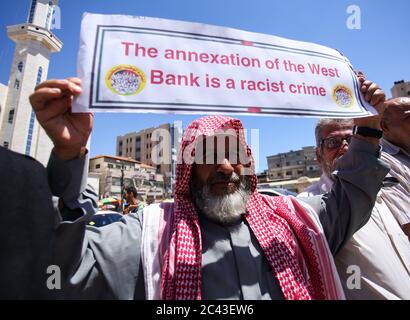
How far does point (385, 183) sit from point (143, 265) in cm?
203

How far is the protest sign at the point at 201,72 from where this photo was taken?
52.1 inches

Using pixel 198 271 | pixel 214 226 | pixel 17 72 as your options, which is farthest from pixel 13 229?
pixel 17 72

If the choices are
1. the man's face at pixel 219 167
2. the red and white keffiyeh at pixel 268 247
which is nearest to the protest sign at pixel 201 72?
the man's face at pixel 219 167

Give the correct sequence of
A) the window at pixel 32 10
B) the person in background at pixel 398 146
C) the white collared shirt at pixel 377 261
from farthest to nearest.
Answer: the window at pixel 32 10, the person in background at pixel 398 146, the white collared shirt at pixel 377 261

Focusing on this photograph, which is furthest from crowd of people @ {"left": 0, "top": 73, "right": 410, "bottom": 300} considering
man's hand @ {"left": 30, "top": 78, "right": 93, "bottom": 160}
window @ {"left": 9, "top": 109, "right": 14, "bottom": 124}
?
window @ {"left": 9, "top": 109, "right": 14, "bottom": 124}

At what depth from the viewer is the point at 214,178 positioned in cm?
197

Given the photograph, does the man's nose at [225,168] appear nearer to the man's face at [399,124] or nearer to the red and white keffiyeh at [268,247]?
the red and white keffiyeh at [268,247]

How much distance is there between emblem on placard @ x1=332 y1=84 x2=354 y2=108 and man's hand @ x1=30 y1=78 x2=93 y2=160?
1.62 metres

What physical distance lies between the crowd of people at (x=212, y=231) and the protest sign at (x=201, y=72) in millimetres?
197

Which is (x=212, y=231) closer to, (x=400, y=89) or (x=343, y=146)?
(x=343, y=146)

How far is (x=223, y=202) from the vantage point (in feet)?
5.90
